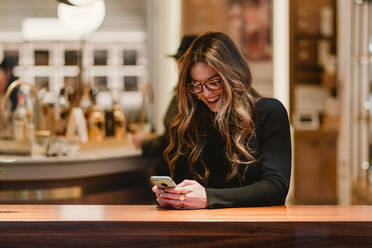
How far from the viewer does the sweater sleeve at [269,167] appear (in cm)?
237

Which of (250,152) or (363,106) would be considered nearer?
(250,152)

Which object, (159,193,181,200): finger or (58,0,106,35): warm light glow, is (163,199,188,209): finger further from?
(58,0,106,35): warm light glow

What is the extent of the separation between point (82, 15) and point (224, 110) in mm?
2860

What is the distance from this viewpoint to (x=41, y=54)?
9.86 metres

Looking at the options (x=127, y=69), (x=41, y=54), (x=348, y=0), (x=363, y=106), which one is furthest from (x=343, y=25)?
(x=41, y=54)

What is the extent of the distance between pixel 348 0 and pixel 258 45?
1775 mm

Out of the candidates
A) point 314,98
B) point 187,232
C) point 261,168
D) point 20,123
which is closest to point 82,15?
point 20,123

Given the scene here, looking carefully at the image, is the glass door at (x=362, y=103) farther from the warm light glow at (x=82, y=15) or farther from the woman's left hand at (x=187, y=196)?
the woman's left hand at (x=187, y=196)

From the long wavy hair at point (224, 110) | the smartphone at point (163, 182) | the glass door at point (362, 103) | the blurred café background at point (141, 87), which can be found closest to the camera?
the smartphone at point (163, 182)

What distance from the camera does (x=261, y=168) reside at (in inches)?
98.7

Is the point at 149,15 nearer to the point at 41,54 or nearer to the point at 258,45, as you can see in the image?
the point at 258,45

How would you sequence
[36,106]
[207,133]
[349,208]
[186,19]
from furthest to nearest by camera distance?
[186,19] → [36,106] → [207,133] → [349,208]

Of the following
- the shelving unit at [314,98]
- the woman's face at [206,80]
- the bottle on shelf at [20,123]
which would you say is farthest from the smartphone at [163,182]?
the shelving unit at [314,98]

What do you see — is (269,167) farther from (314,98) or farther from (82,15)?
(314,98)
